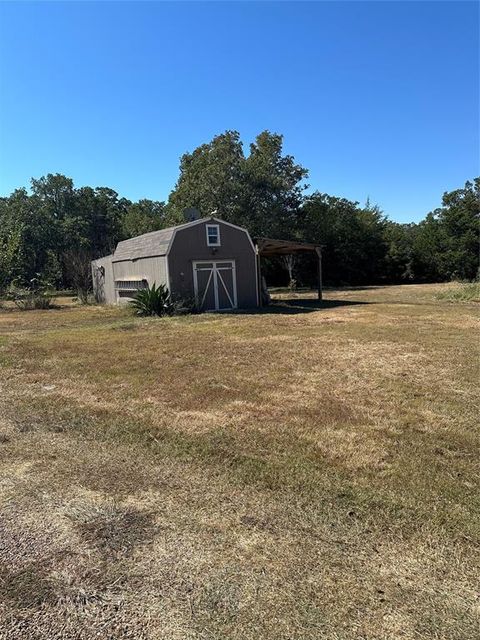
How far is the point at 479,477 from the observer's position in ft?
11.1

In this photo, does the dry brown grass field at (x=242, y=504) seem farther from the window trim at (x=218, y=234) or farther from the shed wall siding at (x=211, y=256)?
the window trim at (x=218, y=234)

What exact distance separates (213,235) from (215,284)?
1910 mm

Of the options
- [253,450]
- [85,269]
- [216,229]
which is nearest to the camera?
[253,450]

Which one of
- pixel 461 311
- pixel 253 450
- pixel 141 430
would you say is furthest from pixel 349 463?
pixel 461 311

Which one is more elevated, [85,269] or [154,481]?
[85,269]

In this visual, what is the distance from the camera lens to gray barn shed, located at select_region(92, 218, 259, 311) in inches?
654

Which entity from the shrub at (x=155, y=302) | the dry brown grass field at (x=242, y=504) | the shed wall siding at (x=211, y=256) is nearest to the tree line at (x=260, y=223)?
the shed wall siding at (x=211, y=256)

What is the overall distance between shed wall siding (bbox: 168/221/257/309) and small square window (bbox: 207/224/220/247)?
139 millimetres

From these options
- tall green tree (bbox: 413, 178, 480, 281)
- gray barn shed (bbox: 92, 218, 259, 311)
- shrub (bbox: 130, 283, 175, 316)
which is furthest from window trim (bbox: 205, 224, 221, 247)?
tall green tree (bbox: 413, 178, 480, 281)

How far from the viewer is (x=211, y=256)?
686 inches

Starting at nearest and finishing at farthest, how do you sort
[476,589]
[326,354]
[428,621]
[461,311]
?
[428,621], [476,589], [326,354], [461,311]

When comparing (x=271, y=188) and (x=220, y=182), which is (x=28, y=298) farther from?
(x=271, y=188)

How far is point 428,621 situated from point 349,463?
162 centimetres

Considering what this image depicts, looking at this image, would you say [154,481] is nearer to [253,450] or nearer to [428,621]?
[253,450]
